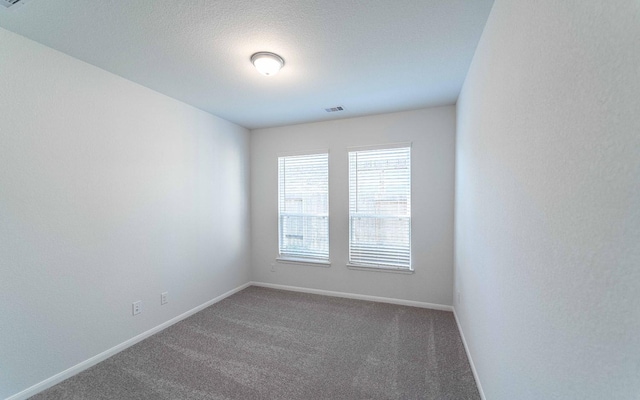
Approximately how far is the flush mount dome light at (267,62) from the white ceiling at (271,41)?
0.05 meters

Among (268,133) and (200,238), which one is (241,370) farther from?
(268,133)

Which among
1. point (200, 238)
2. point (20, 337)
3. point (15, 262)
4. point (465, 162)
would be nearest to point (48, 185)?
point (15, 262)

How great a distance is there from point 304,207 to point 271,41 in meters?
2.57

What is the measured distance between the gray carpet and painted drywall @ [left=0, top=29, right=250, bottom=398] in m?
0.37

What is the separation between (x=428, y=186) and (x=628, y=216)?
299cm

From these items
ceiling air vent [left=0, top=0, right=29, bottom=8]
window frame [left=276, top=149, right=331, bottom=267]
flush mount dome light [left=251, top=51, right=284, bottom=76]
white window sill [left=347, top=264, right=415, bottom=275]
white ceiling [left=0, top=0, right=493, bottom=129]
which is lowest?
white window sill [left=347, top=264, right=415, bottom=275]

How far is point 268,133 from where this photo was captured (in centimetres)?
441

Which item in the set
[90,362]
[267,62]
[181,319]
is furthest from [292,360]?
[267,62]

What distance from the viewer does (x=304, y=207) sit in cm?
420


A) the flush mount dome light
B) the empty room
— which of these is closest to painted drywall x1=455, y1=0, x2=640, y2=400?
the empty room

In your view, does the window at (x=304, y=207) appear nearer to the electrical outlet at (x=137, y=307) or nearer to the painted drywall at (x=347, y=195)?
the painted drywall at (x=347, y=195)

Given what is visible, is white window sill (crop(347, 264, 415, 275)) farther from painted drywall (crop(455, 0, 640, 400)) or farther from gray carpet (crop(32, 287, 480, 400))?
painted drywall (crop(455, 0, 640, 400))

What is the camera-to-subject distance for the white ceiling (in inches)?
66.5

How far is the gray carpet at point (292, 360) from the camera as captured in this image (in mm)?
2006
